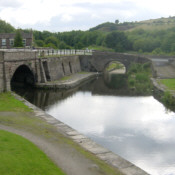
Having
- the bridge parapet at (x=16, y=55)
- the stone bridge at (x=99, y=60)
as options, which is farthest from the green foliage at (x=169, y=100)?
the stone bridge at (x=99, y=60)

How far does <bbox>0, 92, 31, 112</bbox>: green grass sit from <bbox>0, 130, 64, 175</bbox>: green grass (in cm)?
643

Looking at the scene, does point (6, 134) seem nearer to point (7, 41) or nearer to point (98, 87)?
point (98, 87)

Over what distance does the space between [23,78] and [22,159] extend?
24251 millimetres

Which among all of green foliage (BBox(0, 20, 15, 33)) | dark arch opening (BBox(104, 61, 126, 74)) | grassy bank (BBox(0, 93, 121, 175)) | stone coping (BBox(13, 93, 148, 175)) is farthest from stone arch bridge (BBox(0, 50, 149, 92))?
green foliage (BBox(0, 20, 15, 33))

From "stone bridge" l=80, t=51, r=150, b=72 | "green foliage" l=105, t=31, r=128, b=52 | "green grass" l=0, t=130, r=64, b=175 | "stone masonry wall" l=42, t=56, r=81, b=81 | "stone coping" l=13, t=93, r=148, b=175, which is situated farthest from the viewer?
"green foliage" l=105, t=31, r=128, b=52

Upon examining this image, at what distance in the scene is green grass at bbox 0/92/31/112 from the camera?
16650 mm

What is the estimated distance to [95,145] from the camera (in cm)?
1169

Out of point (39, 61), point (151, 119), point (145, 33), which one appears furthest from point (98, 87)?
point (145, 33)

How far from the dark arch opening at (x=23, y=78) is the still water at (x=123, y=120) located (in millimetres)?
3378

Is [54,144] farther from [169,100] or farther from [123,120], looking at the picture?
[169,100]

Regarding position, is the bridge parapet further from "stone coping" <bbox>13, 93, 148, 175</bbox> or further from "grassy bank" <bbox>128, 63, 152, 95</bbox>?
"grassy bank" <bbox>128, 63, 152, 95</bbox>

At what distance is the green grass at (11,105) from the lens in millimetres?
16650

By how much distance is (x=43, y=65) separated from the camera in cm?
3241

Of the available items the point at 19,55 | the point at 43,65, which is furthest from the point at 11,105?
the point at 43,65
